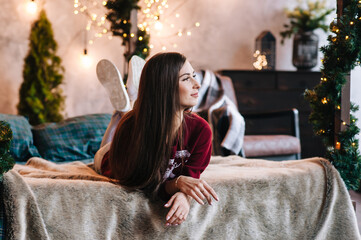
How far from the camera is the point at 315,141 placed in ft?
14.2

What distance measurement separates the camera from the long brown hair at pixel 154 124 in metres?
1.49

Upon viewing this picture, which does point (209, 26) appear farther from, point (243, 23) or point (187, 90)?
point (187, 90)

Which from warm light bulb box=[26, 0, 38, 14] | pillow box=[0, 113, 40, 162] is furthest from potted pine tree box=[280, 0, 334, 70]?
pillow box=[0, 113, 40, 162]

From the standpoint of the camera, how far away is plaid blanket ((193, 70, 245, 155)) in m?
3.13

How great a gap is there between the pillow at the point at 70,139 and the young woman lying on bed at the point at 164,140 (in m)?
1.39

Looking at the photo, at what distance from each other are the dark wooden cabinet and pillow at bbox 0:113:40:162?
2061mm

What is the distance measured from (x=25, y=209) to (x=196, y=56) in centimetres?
348

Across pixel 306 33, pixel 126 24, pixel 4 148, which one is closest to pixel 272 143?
pixel 126 24

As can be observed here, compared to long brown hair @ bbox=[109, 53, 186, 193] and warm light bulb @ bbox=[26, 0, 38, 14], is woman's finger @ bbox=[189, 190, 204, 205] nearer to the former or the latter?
long brown hair @ bbox=[109, 53, 186, 193]

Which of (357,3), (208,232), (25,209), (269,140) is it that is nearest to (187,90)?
(208,232)

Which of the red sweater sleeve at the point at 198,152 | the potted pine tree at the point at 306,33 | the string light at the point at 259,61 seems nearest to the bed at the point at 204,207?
the red sweater sleeve at the point at 198,152

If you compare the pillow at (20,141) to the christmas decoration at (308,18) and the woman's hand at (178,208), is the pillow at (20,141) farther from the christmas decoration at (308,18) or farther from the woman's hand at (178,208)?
the christmas decoration at (308,18)

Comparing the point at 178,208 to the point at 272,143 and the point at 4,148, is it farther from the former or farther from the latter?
the point at 272,143

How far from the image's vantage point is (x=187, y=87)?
4.99 feet
